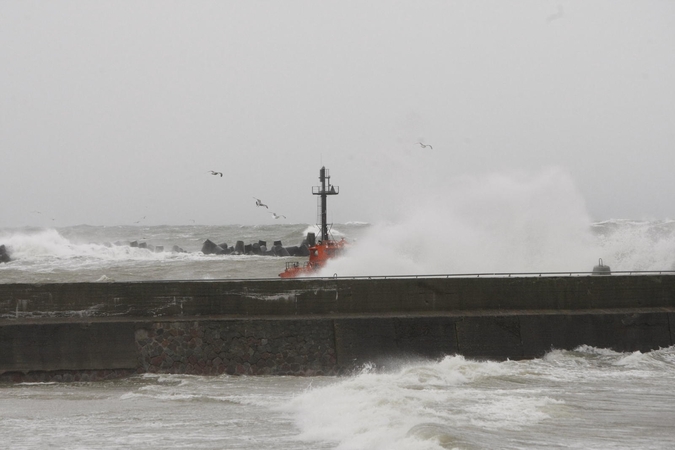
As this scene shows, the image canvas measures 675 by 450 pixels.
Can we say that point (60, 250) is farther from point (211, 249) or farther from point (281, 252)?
point (281, 252)

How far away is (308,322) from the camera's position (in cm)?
1082

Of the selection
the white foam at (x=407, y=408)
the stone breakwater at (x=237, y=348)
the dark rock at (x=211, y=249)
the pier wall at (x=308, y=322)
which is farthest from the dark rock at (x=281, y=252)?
the white foam at (x=407, y=408)

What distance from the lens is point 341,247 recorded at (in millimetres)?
20578

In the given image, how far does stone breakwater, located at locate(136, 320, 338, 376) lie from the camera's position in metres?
10.6

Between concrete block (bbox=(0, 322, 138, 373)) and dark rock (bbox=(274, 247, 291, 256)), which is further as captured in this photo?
dark rock (bbox=(274, 247, 291, 256))

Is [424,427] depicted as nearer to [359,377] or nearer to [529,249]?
[359,377]

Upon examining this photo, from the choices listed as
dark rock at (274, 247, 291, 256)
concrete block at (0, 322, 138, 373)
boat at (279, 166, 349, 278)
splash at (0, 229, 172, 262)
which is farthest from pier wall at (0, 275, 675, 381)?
splash at (0, 229, 172, 262)

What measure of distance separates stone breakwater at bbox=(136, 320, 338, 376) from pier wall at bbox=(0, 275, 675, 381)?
14 mm

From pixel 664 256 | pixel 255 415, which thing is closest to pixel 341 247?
pixel 664 256

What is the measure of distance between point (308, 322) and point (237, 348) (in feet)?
3.49

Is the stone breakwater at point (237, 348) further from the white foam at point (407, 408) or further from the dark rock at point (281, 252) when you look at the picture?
the dark rock at point (281, 252)

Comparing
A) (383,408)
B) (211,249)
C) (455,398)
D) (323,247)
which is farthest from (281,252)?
(383,408)

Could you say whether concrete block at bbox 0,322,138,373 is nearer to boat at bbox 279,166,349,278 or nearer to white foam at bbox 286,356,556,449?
white foam at bbox 286,356,556,449

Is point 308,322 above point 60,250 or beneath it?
beneath
